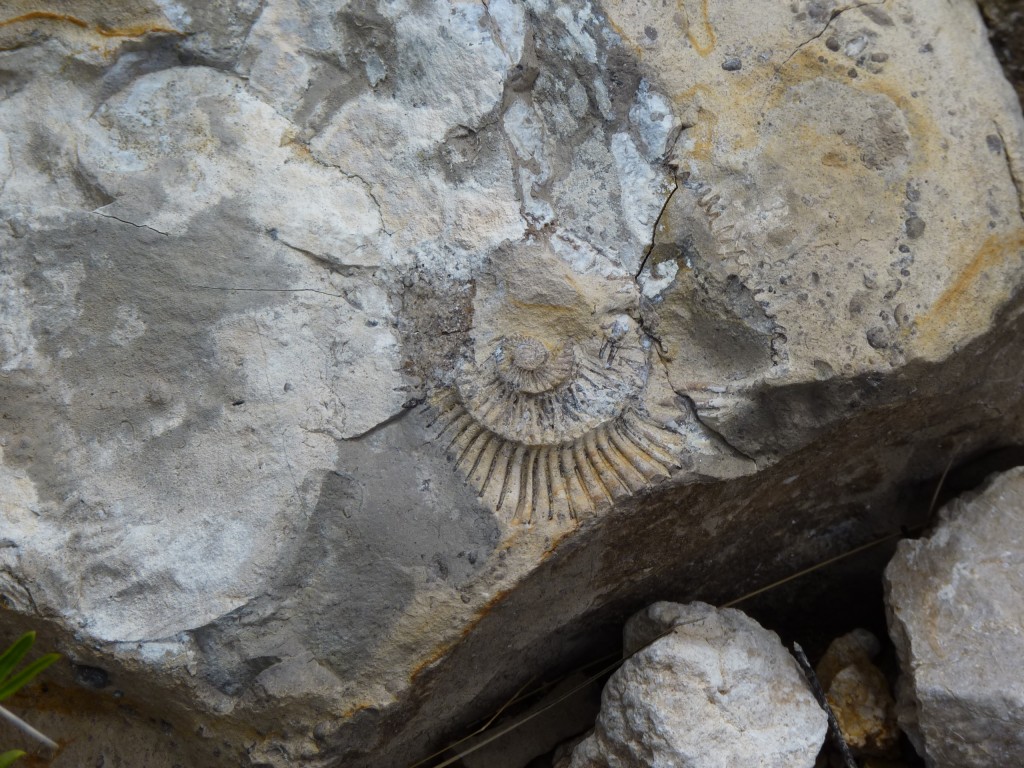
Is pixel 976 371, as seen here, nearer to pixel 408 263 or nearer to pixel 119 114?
pixel 408 263

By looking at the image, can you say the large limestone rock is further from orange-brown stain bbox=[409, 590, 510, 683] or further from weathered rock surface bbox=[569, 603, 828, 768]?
weathered rock surface bbox=[569, 603, 828, 768]

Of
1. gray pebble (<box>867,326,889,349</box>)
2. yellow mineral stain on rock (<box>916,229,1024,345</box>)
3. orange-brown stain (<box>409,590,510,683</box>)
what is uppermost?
yellow mineral stain on rock (<box>916,229,1024,345</box>)

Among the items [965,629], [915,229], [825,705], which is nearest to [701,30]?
[915,229]

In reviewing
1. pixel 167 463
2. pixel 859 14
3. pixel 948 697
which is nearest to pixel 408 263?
pixel 167 463

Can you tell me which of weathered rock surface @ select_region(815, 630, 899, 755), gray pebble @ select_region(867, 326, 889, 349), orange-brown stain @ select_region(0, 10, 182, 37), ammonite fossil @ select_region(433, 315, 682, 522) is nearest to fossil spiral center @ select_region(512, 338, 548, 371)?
ammonite fossil @ select_region(433, 315, 682, 522)

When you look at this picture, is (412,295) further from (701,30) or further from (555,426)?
(701,30)

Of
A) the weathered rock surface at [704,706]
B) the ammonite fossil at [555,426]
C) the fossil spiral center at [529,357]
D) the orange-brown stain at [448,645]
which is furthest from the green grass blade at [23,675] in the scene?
the weathered rock surface at [704,706]

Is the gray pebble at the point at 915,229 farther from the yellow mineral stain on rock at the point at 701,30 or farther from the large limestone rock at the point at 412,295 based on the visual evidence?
the yellow mineral stain on rock at the point at 701,30
